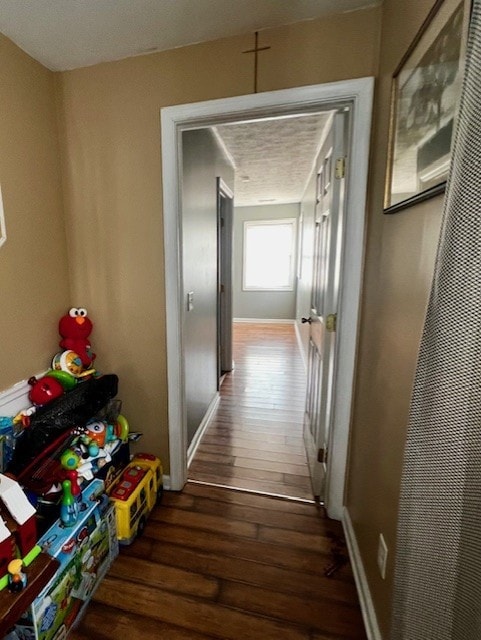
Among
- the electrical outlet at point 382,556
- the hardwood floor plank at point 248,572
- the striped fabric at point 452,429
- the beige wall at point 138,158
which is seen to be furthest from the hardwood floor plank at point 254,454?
the striped fabric at point 452,429

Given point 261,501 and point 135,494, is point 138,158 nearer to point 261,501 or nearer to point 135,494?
point 135,494

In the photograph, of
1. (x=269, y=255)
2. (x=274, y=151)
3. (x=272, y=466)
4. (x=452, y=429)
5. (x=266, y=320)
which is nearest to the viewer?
(x=452, y=429)

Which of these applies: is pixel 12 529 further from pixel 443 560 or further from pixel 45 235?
pixel 45 235

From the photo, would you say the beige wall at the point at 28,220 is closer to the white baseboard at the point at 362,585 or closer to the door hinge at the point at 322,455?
the door hinge at the point at 322,455

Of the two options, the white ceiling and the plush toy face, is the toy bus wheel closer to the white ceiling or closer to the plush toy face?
the plush toy face

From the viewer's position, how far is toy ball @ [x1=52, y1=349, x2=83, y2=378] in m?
1.63

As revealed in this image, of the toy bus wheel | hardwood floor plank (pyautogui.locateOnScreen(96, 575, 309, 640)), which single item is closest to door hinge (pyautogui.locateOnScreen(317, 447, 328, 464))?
hardwood floor plank (pyautogui.locateOnScreen(96, 575, 309, 640))

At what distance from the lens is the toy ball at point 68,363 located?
5.33 feet

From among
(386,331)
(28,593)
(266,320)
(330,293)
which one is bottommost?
(266,320)

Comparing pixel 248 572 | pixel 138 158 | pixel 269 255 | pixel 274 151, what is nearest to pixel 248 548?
pixel 248 572

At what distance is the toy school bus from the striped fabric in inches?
49.4

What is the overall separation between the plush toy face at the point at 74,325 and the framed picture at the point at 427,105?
1607 mm

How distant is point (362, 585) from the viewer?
4.10ft

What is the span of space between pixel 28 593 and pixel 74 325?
1.15 m
